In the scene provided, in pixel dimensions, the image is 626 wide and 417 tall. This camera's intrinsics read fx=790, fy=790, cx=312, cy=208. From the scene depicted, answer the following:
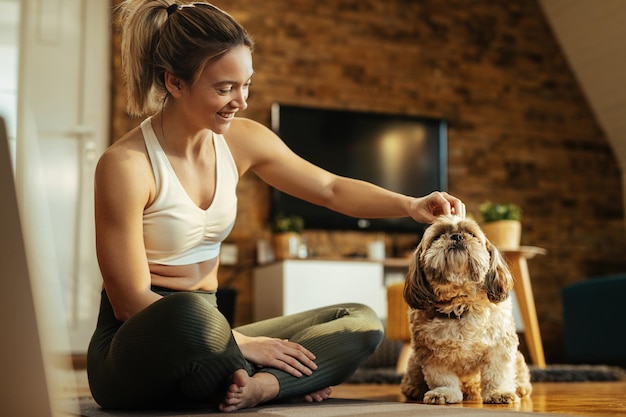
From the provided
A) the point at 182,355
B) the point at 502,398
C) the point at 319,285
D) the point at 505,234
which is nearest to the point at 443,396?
the point at 502,398

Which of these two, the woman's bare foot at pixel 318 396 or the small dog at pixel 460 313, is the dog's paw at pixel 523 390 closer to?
the small dog at pixel 460 313

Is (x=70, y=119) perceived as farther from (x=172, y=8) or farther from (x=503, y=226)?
(x=172, y=8)

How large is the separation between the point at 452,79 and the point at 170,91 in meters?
4.60

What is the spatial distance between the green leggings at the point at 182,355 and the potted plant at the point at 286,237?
3306 mm

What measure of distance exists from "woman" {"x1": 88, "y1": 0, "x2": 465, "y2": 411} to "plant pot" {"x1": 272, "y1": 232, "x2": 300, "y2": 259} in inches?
124

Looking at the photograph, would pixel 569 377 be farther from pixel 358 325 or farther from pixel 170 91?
pixel 170 91

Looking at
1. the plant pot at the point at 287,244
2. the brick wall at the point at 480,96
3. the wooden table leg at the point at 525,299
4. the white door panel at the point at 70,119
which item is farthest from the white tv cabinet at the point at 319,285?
the white door panel at the point at 70,119

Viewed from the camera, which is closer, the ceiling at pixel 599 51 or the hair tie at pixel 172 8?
the hair tie at pixel 172 8

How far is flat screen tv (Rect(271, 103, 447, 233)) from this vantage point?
547 centimetres

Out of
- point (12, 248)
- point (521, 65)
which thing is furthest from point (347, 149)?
point (12, 248)

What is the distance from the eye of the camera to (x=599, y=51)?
19.7 feet

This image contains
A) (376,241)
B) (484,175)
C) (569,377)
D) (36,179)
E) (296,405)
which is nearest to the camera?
(36,179)

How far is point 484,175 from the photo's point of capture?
5.98 metres

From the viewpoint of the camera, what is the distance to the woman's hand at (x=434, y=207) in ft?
5.81
